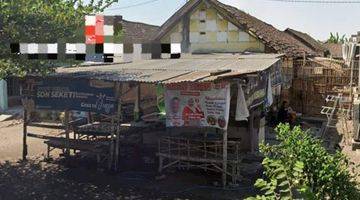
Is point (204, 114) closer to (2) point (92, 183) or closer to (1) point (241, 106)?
(1) point (241, 106)

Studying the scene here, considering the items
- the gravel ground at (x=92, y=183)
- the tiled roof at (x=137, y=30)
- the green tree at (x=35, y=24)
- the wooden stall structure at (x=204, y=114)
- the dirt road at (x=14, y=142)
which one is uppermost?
the tiled roof at (x=137, y=30)

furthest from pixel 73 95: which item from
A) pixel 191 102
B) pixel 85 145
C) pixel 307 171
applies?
pixel 307 171

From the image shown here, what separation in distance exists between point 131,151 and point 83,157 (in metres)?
1.58

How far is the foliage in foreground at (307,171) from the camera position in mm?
4297

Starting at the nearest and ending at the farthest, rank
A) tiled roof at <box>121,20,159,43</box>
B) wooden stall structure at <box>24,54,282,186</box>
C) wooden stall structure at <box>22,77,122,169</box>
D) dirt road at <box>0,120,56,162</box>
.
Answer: wooden stall structure at <box>24,54,282,186</box> < wooden stall structure at <box>22,77,122,169</box> < dirt road at <box>0,120,56,162</box> < tiled roof at <box>121,20,159,43</box>

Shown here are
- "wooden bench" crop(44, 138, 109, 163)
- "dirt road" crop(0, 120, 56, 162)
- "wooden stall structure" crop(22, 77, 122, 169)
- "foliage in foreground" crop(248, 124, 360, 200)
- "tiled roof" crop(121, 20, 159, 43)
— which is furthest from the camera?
"tiled roof" crop(121, 20, 159, 43)

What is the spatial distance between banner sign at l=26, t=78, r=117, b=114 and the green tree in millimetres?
987

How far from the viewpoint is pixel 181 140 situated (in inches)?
451

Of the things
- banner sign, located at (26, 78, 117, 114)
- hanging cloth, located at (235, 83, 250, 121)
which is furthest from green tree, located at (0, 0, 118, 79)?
hanging cloth, located at (235, 83, 250, 121)

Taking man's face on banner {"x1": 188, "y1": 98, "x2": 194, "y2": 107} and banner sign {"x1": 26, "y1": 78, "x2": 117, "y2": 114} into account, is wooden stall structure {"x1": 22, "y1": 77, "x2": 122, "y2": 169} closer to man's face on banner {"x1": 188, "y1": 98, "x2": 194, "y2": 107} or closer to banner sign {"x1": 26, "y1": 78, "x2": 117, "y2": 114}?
banner sign {"x1": 26, "y1": 78, "x2": 117, "y2": 114}

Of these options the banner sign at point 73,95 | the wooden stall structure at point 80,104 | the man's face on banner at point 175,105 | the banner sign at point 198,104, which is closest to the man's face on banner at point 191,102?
the banner sign at point 198,104

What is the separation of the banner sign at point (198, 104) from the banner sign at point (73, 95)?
165 cm

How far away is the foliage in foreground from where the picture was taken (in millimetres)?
4297

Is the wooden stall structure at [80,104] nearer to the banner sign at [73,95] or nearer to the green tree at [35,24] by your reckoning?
the banner sign at [73,95]
